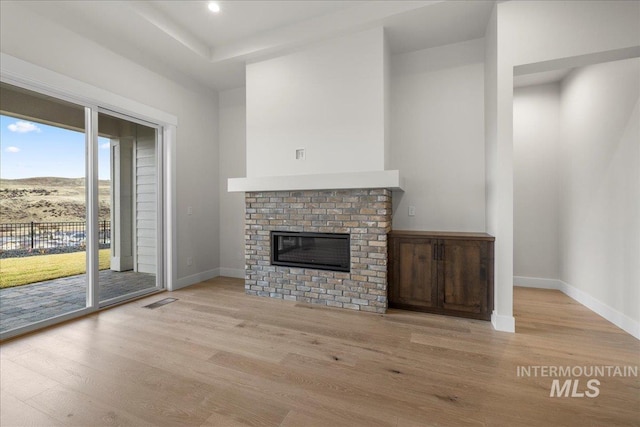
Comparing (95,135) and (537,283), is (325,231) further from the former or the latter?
(537,283)

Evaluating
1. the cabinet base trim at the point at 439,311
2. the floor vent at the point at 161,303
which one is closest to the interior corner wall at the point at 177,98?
the floor vent at the point at 161,303

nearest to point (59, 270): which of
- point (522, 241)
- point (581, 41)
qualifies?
point (581, 41)

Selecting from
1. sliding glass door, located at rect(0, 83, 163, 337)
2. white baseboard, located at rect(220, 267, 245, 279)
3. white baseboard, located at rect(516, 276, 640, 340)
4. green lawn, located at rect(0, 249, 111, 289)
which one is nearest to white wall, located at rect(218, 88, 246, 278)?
white baseboard, located at rect(220, 267, 245, 279)

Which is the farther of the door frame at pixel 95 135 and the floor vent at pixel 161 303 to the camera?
the floor vent at pixel 161 303

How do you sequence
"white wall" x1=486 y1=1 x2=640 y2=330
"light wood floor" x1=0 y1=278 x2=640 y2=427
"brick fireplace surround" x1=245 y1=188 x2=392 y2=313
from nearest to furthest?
"light wood floor" x1=0 y1=278 x2=640 y2=427, "white wall" x1=486 y1=1 x2=640 y2=330, "brick fireplace surround" x1=245 y1=188 x2=392 y2=313

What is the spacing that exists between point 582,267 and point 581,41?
98.4 inches

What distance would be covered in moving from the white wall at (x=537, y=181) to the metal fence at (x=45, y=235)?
5542mm

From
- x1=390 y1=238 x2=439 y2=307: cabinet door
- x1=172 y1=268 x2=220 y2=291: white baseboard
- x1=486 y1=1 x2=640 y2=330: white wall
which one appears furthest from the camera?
x1=172 y1=268 x2=220 y2=291: white baseboard

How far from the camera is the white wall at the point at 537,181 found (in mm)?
3994

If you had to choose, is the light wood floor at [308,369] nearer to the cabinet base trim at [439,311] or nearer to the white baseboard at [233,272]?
the cabinet base trim at [439,311]

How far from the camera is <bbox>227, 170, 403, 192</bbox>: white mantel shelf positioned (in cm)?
307

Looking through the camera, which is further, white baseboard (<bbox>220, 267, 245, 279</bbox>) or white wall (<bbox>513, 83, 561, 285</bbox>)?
A: white baseboard (<bbox>220, 267, 245, 279</bbox>)

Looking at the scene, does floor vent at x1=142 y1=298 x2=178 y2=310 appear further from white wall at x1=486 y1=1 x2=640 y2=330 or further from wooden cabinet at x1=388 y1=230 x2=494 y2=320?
white wall at x1=486 y1=1 x2=640 y2=330

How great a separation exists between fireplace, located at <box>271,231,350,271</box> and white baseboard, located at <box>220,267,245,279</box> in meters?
1.26
